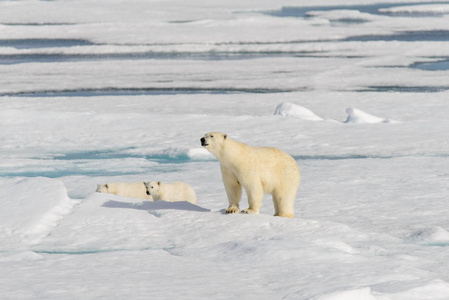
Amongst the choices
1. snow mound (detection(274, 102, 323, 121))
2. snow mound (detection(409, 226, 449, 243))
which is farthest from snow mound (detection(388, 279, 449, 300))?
snow mound (detection(274, 102, 323, 121))

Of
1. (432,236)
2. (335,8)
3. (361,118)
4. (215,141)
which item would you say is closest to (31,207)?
(215,141)

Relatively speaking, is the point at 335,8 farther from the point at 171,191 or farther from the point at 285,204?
the point at 285,204

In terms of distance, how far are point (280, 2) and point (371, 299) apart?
94.6ft

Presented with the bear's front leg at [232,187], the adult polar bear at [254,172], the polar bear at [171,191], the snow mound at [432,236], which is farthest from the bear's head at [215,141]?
the snow mound at [432,236]

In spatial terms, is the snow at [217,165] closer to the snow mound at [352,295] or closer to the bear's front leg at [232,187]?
the snow mound at [352,295]

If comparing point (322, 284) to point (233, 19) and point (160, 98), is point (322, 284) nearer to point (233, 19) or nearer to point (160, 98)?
point (160, 98)

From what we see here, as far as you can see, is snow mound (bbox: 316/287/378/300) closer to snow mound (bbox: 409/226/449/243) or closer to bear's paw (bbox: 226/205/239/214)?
snow mound (bbox: 409/226/449/243)

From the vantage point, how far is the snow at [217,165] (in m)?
3.39

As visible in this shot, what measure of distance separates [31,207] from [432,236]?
8.25ft

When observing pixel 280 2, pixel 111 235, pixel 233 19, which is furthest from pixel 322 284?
pixel 280 2

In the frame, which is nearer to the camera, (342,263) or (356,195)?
(342,263)

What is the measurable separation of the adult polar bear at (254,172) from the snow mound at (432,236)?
31.2 inches

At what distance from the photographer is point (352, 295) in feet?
9.62

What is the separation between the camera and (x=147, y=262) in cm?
365
